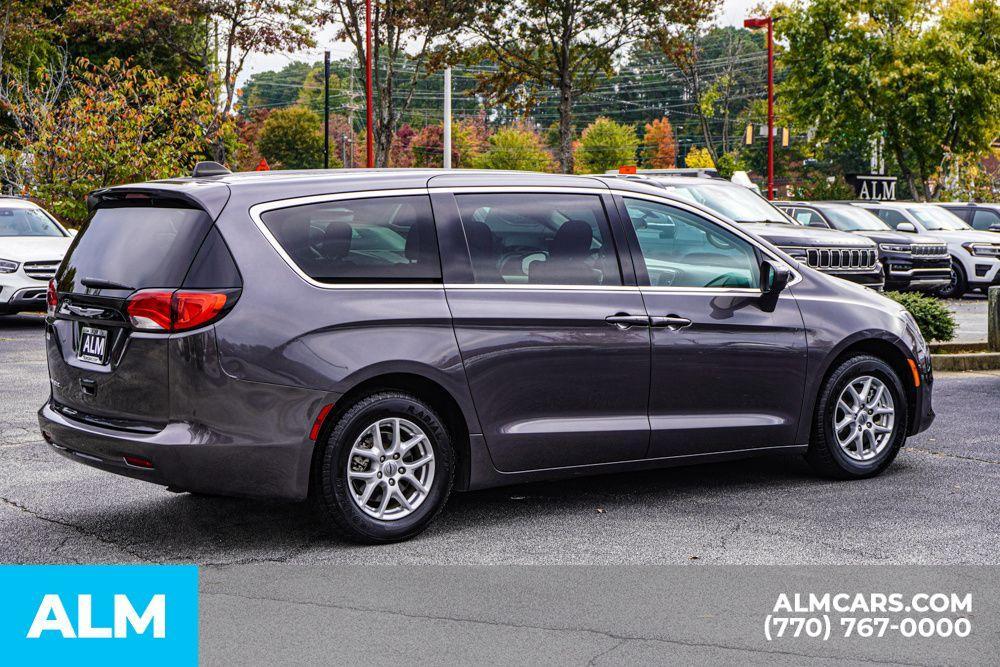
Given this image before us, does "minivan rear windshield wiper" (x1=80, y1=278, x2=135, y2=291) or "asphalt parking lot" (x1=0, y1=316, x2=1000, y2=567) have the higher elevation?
"minivan rear windshield wiper" (x1=80, y1=278, x2=135, y2=291)

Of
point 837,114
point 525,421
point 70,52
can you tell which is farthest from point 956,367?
point 70,52

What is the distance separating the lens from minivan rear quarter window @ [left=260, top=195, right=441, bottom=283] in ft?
19.4

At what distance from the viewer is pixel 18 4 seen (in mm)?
29578

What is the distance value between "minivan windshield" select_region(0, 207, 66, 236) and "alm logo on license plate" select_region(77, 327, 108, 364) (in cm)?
1320

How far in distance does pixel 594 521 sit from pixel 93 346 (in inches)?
102

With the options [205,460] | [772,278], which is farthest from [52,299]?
[772,278]

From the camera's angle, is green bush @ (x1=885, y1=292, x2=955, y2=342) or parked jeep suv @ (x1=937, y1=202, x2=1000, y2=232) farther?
parked jeep suv @ (x1=937, y1=202, x2=1000, y2=232)

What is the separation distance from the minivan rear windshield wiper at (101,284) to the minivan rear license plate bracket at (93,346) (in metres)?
0.20

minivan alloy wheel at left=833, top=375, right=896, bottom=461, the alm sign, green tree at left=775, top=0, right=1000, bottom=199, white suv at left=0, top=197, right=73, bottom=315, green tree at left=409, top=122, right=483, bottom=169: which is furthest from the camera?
green tree at left=409, top=122, right=483, bottom=169

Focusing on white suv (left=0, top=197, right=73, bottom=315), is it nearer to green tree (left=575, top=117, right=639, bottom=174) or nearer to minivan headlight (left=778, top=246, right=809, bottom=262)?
minivan headlight (left=778, top=246, right=809, bottom=262)

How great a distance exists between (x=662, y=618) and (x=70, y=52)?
137ft

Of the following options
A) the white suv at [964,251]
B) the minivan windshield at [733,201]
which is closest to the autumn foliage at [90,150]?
the minivan windshield at [733,201]

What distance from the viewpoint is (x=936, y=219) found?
2669 cm

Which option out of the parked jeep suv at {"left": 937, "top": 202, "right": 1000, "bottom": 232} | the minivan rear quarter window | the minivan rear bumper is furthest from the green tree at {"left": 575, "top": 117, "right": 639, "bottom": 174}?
the minivan rear bumper
